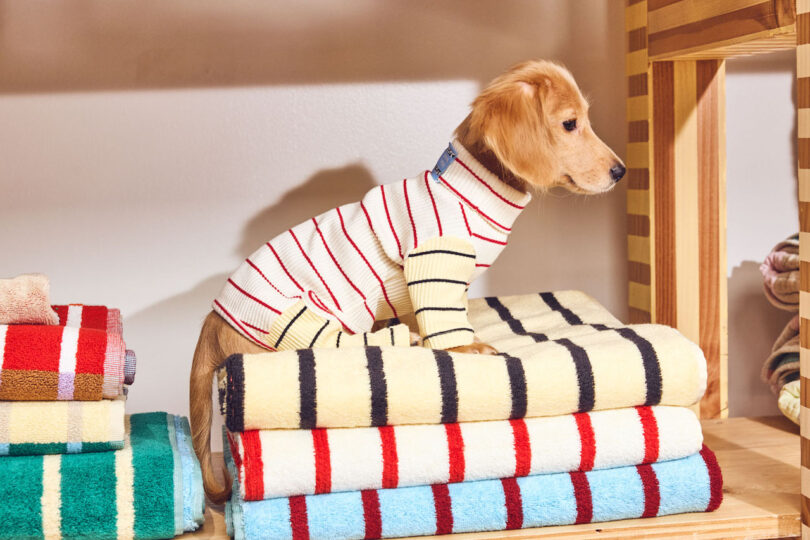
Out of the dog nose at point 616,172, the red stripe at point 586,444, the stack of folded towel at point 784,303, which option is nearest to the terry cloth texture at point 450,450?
the red stripe at point 586,444

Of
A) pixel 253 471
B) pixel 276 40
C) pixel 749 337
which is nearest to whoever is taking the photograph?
pixel 253 471

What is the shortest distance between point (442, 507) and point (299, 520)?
0.11 m

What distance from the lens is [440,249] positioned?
810mm

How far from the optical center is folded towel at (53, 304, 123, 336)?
2.88ft

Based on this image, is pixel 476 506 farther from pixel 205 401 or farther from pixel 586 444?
pixel 205 401

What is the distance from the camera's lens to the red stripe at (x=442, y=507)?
28.3 inches

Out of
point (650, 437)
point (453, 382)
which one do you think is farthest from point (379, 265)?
point (650, 437)

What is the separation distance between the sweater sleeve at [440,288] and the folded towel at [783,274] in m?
0.42

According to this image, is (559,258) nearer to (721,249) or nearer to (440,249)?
(721,249)

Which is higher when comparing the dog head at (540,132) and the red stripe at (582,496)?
the dog head at (540,132)

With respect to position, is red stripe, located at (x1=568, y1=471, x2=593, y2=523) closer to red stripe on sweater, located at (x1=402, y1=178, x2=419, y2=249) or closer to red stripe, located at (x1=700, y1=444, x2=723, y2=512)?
red stripe, located at (x1=700, y1=444, x2=723, y2=512)

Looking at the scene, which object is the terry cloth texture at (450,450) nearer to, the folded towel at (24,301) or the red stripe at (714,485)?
the red stripe at (714,485)

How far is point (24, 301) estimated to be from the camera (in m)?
0.73

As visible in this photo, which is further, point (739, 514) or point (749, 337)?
point (749, 337)
